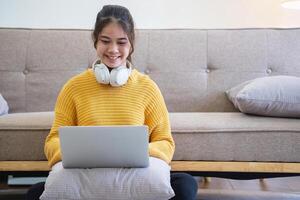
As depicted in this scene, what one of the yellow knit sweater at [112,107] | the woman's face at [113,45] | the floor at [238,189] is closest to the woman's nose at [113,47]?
the woman's face at [113,45]

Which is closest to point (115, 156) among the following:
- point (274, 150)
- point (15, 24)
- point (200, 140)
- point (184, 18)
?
point (200, 140)

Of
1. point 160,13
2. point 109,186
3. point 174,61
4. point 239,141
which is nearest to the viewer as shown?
point 109,186

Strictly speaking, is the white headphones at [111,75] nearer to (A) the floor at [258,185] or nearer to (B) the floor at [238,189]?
(B) the floor at [238,189]

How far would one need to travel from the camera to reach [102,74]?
1079 millimetres

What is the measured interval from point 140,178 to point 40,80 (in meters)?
0.97

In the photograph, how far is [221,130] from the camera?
120 centimetres

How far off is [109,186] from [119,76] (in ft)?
1.20

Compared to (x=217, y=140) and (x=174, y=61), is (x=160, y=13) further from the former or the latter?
(x=217, y=140)

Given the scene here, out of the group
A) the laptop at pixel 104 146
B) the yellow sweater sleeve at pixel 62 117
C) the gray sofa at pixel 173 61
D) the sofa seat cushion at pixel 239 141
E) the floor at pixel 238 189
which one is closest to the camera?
the laptop at pixel 104 146

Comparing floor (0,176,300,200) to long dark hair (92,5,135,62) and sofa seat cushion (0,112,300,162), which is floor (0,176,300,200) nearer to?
sofa seat cushion (0,112,300,162)

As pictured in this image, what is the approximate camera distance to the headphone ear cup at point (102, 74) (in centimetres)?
108

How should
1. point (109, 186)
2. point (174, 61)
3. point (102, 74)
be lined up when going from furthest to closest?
point (174, 61)
point (102, 74)
point (109, 186)

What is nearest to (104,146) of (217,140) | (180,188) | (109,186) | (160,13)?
(109,186)

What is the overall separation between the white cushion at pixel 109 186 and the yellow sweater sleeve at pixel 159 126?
19cm
